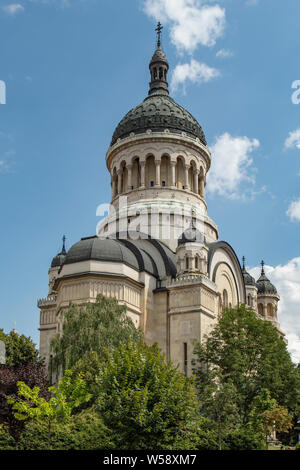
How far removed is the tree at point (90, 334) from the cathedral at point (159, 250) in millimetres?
2557

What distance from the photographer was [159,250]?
35469mm

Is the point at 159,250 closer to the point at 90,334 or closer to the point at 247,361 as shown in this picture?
the point at 247,361

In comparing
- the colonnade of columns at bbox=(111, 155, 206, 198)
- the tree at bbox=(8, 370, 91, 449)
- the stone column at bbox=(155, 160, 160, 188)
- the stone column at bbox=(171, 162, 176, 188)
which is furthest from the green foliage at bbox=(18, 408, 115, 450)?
the stone column at bbox=(171, 162, 176, 188)

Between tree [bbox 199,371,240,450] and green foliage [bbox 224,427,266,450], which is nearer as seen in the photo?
green foliage [bbox 224,427,266,450]

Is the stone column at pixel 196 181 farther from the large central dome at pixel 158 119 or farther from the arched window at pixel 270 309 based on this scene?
the arched window at pixel 270 309

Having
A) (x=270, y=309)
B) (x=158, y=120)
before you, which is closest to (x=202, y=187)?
(x=158, y=120)

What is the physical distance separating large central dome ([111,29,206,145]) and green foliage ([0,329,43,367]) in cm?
1720

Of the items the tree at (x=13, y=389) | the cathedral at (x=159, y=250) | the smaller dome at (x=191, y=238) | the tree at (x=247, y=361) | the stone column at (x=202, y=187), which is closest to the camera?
the tree at (x=13, y=389)

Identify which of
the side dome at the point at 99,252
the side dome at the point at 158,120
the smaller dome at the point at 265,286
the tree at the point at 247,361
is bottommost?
the tree at the point at 247,361

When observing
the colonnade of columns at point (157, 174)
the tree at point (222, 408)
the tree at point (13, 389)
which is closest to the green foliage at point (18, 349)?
the tree at point (13, 389)

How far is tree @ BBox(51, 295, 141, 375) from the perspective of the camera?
2520 cm

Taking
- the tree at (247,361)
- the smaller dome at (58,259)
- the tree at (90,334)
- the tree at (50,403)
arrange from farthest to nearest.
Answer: the smaller dome at (58,259) < the tree at (247,361) < the tree at (90,334) < the tree at (50,403)

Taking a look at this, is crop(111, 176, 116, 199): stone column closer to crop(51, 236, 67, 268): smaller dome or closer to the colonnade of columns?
the colonnade of columns

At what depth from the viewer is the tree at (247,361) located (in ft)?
87.5
